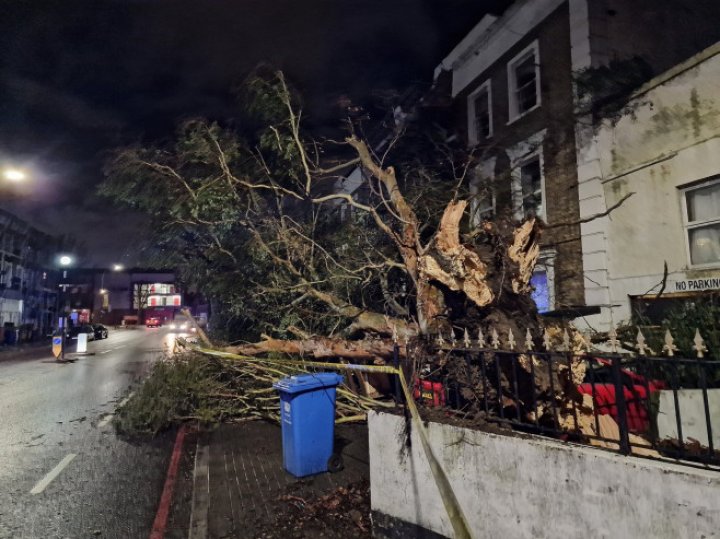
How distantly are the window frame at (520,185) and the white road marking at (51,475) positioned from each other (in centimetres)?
1010

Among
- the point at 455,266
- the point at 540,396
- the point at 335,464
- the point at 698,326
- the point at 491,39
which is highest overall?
the point at 491,39

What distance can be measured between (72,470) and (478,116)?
13209 millimetres

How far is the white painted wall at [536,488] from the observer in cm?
251

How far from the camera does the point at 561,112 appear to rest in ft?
33.4

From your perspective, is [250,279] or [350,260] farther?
[250,279]

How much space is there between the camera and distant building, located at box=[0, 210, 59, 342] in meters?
31.8

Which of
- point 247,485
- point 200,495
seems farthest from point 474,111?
point 200,495

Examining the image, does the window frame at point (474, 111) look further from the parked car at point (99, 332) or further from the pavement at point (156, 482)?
the parked car at point (99, 332)

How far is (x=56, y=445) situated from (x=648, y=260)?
1096cm

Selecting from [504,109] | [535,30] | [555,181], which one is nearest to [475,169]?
[504,109]

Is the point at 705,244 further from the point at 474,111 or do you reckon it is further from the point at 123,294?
the point at 123,294

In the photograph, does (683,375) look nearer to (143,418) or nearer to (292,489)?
(292,489)

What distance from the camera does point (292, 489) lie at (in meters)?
4.95

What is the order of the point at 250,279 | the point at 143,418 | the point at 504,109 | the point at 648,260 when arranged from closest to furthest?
the point at 143,418 < the point at 648,260 < the point at 250,279 < the point at 504,109
